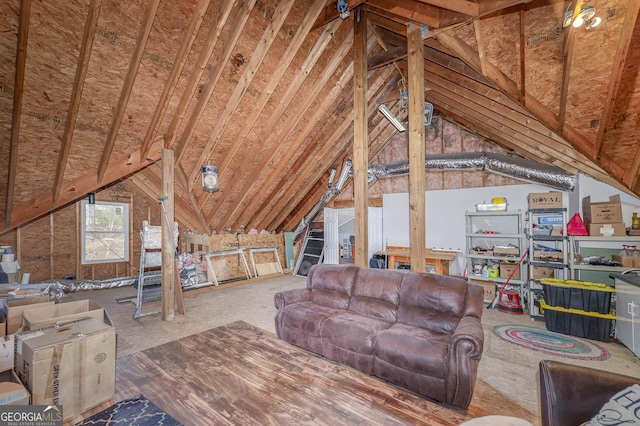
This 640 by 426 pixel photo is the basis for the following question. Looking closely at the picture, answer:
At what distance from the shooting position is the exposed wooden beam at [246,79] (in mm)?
3249

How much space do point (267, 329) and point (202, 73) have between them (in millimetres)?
3246

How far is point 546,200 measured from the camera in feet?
13.1

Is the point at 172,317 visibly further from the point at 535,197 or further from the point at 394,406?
the point at 535,197

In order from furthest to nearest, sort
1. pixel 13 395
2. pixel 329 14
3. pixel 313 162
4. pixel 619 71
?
1. pixel 313 162
2. pixel 329 14
3. pixel 619 71
4. pixel 13 395

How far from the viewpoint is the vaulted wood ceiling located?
2494 mm

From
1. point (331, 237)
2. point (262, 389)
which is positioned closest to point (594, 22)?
point (262, 389)

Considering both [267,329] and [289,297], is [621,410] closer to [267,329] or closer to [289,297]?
[289,297]

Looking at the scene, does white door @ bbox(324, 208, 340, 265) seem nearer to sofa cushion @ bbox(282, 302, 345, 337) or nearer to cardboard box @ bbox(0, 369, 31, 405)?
sofa cushion @ bbox(282, 302, 345, 337)

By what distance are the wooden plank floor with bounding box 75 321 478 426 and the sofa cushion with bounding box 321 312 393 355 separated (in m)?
0.22

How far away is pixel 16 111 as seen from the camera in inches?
111

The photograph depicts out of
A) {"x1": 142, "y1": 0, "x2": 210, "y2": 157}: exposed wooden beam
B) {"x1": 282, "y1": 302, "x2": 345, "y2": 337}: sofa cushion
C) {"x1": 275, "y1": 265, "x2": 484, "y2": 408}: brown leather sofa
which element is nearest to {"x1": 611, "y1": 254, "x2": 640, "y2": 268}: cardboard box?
{"x1": 275, "y1": 265, "x2": 484, "y2": 408}: brown leather sofa

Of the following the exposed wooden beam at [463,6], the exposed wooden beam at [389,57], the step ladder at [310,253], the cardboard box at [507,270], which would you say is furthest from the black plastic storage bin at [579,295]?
the step ladder at [310,253]

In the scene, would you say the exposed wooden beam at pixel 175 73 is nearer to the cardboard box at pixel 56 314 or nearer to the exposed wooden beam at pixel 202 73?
the exposed wooden beam at pixel 202 73

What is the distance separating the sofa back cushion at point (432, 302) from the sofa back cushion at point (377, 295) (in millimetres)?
80
